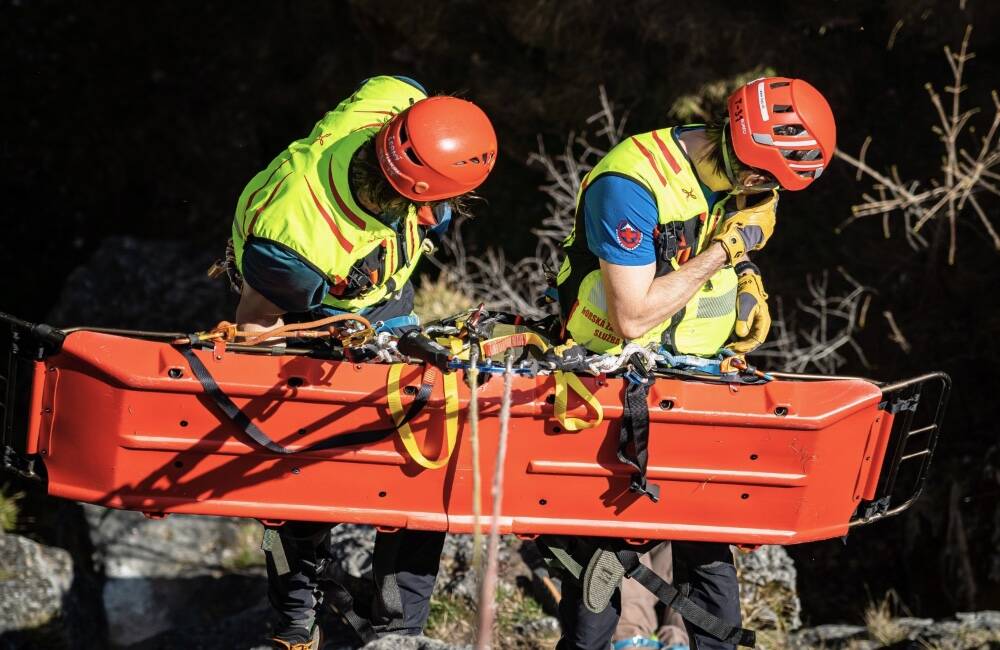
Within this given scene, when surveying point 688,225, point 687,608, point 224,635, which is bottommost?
point 224,635

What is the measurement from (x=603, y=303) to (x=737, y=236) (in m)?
0.50

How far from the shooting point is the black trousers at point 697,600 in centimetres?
368

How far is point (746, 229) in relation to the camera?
11.5ft

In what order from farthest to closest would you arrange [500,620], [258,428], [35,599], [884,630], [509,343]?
[35,599] → [884,630] → [500,620] → [509,343] → [258,428]

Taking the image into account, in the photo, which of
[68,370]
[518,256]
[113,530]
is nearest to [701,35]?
[518,256]

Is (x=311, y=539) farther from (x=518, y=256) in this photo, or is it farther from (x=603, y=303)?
(x=518, y=256)

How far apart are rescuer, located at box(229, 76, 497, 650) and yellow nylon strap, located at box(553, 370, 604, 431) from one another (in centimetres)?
71

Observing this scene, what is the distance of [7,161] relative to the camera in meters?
9.06

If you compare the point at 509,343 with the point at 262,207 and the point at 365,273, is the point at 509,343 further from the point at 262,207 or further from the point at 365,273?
the point at 262,207

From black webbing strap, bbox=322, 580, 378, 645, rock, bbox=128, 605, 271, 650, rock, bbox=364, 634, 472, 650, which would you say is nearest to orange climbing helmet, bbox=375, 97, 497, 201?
rock, bbox=364, 634, 472, 650

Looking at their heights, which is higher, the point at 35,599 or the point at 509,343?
the point at 509,343

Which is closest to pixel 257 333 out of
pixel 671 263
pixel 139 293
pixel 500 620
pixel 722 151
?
pixel 671 263

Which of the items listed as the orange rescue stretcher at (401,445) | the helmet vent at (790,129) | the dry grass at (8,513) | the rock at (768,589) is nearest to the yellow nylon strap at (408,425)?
the orange rescue stretcher at (401,445)

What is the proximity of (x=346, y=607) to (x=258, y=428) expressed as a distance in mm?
927
